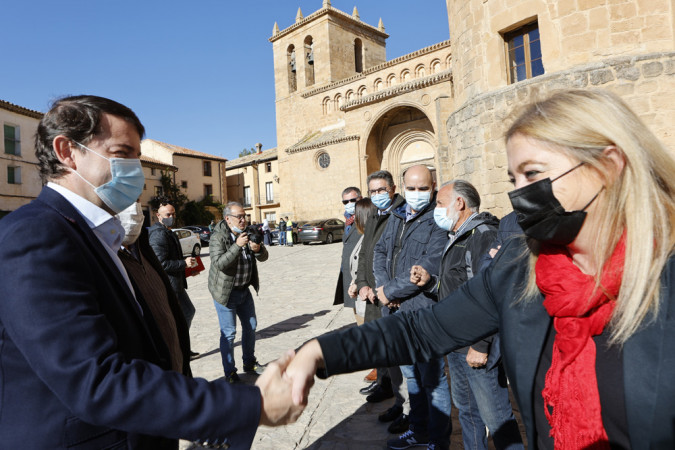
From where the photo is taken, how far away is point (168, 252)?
4.87 m

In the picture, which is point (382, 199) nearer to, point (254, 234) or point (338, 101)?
point (254, 234)

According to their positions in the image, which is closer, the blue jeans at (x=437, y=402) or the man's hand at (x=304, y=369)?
the man's hand at (x=304, y=369)

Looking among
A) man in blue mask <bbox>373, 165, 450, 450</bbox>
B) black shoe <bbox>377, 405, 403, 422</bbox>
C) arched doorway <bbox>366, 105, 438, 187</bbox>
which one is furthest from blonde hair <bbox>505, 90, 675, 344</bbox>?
arched doorway <bbox>366, 105, 438, 187</bbox>

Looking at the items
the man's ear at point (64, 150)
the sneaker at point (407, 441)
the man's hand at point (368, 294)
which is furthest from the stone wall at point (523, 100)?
the man's ear at point (64, 150)

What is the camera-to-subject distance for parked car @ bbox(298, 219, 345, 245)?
844 inches

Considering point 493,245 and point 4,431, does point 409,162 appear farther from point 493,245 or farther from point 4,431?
point 4,431

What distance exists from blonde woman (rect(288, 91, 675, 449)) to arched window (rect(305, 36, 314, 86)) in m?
31.4

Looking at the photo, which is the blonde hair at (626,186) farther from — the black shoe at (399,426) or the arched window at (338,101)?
the arched window at (338,101)

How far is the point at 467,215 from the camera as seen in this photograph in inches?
123

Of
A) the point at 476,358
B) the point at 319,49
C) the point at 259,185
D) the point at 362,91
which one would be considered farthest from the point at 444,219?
the point at 259,185

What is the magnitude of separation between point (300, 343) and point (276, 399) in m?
4.59

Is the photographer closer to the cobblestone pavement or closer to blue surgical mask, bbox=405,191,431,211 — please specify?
the cobblestone pavement

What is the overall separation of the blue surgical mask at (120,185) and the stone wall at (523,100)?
4.91 m

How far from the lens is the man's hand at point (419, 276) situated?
304 cm
